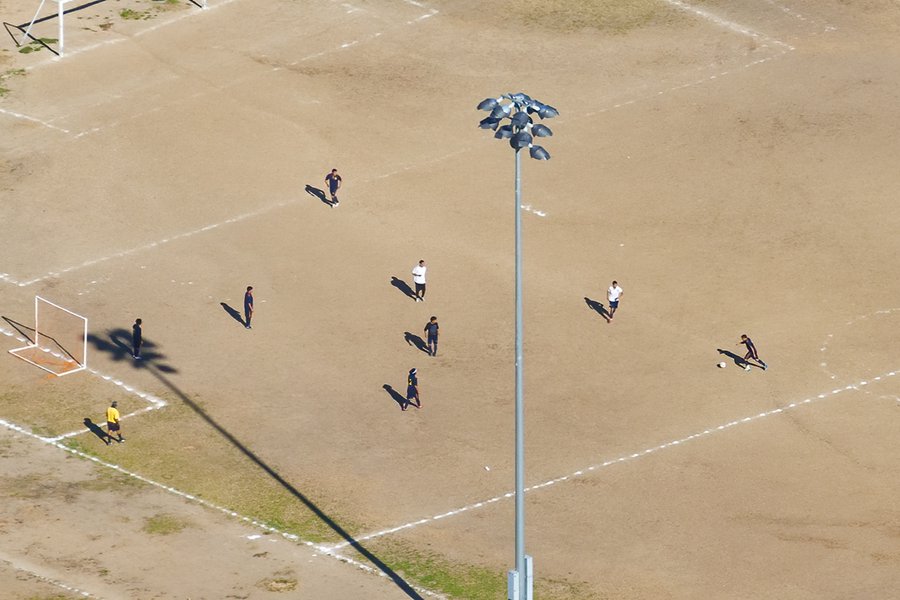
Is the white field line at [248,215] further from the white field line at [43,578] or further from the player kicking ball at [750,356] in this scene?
the white field line at [43,578]

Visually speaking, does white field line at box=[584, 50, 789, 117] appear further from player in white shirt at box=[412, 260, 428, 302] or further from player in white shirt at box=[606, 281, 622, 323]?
player in white shirt at box=[412, 260, 428, 302]

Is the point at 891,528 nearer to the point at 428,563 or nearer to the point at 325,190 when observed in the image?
the point at 428,563

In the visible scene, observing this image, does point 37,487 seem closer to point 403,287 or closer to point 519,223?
point 403,287

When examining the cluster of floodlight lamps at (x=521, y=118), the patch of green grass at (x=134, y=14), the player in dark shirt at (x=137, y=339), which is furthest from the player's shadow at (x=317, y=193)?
the cluster of floodlight lamps at (x=521, y=118)

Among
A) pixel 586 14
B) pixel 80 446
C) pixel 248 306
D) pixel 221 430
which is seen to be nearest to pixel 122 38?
pixel 586 14

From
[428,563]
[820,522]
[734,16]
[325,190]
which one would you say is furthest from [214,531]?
[734,16]
